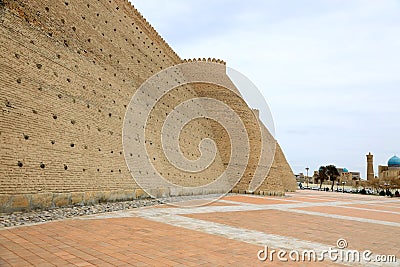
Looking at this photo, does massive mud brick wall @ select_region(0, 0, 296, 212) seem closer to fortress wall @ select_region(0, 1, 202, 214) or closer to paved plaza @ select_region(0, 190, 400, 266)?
fortress wall @ select_region(0, 1, 202, 214)

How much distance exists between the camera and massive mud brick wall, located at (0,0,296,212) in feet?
28.5

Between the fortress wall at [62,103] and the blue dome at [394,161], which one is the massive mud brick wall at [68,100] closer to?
the fortress wall at [62,103]

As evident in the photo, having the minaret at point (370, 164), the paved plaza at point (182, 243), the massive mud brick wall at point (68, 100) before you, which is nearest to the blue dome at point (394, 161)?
the minaret at point (370, 164)

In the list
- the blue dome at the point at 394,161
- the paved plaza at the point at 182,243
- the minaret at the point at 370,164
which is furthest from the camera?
the blue dome at the point at 394,161

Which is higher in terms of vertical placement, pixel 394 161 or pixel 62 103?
pixel 394 161

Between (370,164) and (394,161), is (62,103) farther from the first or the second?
(394,161)

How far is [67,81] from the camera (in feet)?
36.7

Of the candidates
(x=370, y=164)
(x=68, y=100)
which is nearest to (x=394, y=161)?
(x=370, y=164)

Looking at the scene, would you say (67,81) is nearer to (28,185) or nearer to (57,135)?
(57,135)

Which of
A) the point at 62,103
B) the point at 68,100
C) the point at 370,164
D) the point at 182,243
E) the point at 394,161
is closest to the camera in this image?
the point at 182,243

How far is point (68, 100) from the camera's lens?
11.0 meters

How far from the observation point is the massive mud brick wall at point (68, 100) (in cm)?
868

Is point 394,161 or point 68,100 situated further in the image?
point 394,161

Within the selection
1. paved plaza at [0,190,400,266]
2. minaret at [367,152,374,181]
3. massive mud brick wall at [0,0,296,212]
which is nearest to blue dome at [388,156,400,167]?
minaret at [367,152,374,181]
